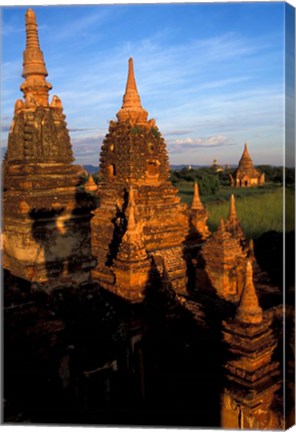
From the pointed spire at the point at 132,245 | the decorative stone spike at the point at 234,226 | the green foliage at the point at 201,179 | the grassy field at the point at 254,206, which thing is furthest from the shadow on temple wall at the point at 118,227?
the grassy field at the point at 254,206

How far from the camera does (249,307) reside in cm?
568

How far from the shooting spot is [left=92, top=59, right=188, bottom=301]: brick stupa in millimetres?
11301

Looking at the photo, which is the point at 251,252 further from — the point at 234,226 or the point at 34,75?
the point at 34,75

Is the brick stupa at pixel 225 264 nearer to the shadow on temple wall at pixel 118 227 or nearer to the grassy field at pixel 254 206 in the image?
the grassy field at pixel 254 206

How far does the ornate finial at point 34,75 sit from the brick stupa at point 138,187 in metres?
5.60

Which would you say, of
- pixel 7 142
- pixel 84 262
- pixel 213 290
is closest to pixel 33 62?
pixel 7 142

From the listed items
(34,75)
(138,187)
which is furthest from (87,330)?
(138,187)

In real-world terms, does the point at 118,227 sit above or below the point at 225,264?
above

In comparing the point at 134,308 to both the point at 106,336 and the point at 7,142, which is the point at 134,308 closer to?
the point at 106,336

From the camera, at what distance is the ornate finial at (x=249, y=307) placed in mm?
5629

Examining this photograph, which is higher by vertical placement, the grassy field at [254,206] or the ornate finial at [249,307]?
the grassy field at [254,206]

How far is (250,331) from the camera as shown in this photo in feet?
18.1

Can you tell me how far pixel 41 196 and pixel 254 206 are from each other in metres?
5.14

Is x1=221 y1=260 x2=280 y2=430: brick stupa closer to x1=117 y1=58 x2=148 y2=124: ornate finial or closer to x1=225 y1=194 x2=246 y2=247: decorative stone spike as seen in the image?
x1=225 y1=194 x2=246 y2=247: decorative stone spike
